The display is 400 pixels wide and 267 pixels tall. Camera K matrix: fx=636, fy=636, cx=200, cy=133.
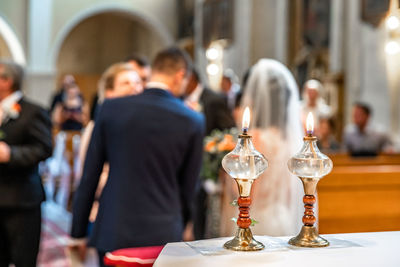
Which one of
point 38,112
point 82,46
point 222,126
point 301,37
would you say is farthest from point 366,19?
point 82,46

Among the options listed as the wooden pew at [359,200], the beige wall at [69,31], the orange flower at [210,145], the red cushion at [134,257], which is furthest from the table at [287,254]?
the beige wall at [69,31]

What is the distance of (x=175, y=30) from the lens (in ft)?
69.7

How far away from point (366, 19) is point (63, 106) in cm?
622

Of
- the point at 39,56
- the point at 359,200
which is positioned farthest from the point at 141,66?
the point at 39,56

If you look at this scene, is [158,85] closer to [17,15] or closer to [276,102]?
[276,102]

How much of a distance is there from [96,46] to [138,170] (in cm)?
2255

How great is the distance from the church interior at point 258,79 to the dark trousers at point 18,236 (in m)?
0.60

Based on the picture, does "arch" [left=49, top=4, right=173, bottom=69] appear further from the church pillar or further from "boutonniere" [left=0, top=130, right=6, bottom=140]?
"boutonniere" [left=0, top=130, right=6, bottom=140]

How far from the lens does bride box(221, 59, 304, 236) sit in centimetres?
423

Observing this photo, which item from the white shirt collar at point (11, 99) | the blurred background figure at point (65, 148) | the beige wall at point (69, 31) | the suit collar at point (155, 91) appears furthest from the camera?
the beige wall at point (69, 31)

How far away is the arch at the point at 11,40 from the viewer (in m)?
18.6

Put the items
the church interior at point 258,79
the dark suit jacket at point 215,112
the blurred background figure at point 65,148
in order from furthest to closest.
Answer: the blurred background figure at point 65,148, the dark suit jacket at point 215,112, the church interior at point 258,79

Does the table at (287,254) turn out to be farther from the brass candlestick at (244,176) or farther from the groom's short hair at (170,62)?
the groom's short hair at (170,62)

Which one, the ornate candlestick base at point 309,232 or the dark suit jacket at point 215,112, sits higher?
the dark suit jacket at point 215,112
